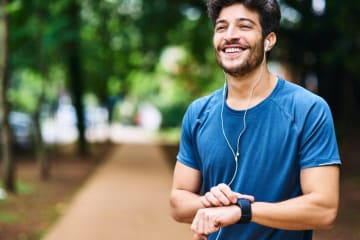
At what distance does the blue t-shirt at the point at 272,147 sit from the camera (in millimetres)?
2178

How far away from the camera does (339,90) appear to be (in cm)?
2225


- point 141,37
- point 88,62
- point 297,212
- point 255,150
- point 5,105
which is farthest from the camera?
point 88,62

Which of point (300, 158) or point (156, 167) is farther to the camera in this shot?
point (156, 167)

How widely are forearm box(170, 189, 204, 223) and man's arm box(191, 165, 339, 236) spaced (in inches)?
7.0

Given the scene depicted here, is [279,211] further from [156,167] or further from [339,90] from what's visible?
[339,90]

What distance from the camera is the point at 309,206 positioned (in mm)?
2129

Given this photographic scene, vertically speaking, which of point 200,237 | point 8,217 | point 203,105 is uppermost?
point 203,105

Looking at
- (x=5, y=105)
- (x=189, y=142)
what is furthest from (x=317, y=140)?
(x=5, y=105)

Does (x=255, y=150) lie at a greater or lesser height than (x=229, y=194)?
greater

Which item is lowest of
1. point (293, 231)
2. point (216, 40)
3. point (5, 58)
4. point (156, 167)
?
point (156, 167)

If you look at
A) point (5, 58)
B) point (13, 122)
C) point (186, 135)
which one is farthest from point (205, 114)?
point (13, 122)

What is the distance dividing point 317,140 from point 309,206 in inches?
8.7

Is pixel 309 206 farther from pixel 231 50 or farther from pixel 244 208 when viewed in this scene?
pixel 231 50

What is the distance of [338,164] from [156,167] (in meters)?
17.8
